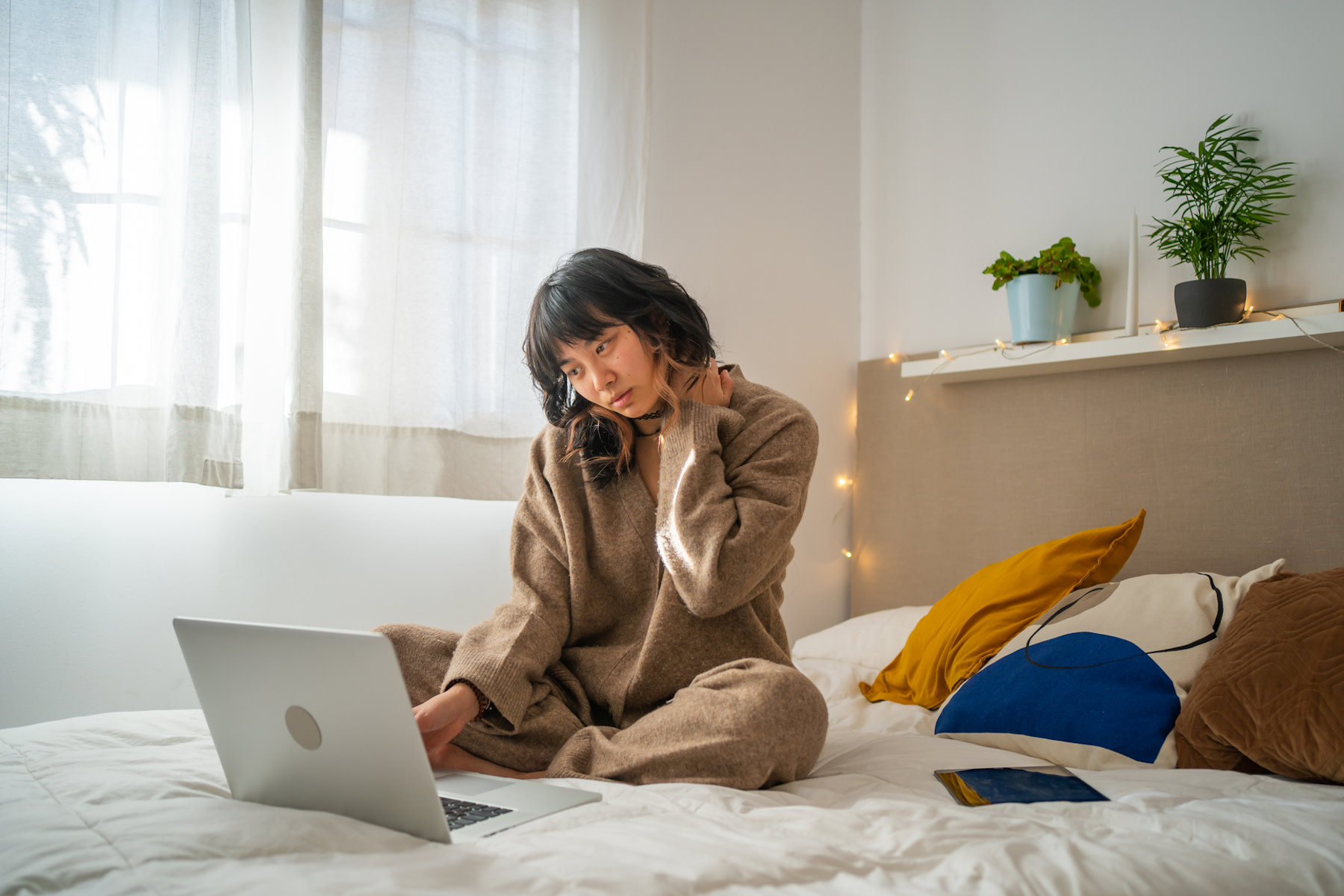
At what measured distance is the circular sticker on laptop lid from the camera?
2.56 feet

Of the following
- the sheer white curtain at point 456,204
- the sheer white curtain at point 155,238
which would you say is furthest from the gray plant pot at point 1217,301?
the sheer white curtain at point 155,238

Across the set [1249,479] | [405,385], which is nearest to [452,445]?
[405,385]

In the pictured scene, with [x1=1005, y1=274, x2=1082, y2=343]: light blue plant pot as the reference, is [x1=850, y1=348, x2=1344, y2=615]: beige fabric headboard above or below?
below

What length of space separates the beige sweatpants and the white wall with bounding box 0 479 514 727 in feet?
2.40

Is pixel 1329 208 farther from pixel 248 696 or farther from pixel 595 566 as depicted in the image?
pixel 248 696

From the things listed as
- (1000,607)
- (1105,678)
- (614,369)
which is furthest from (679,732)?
(1000,607)

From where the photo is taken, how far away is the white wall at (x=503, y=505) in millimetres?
1660

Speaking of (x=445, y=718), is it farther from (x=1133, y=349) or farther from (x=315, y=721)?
(x=1133, y=349)

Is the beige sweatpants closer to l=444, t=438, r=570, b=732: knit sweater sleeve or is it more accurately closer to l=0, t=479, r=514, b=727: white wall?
l=444, t=438, r=570, b=732: knit sweater sleeve

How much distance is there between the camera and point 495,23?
2.12m

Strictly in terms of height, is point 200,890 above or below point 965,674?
above

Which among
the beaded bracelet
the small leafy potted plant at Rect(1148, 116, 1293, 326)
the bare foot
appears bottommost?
the bare foot

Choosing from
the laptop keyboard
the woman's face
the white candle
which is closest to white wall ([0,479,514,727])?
the woman's face

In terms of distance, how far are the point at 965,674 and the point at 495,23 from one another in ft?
5.87
